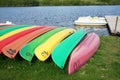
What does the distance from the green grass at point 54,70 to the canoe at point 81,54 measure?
0.53 feet

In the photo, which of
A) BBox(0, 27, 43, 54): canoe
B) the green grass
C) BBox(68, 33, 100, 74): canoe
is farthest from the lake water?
the green grass

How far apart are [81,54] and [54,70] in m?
1.18

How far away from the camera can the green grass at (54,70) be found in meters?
7.75

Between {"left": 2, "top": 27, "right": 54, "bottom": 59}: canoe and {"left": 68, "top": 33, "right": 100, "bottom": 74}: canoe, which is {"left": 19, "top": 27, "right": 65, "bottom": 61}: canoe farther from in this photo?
{"left": 68, "top": 33, "right": 100, "bottom": 74}: canoe

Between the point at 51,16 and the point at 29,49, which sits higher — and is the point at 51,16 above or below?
below

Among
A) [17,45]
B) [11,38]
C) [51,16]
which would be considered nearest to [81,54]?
[17,45]

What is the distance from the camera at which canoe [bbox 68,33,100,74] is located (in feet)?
25.8

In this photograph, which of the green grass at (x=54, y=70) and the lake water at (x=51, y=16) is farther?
the lake water at (x=51, y=16)

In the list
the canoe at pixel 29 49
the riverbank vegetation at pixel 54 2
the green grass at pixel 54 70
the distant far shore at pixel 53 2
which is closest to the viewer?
the green grass at pixel 54 70

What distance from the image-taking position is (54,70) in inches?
324

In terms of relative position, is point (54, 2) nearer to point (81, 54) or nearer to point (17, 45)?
point (17, 45)

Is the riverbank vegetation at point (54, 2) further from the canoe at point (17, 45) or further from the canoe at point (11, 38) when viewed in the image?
the canoe at point (17, 45)

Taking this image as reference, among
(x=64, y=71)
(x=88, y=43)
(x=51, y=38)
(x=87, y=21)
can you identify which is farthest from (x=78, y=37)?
(x=87, y=21)

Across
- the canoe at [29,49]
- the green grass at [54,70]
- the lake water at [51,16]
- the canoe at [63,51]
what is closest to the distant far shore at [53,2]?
→ the lake water at [51,16]
